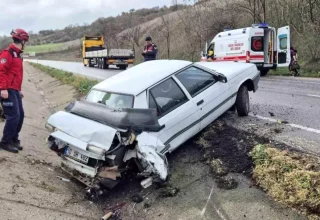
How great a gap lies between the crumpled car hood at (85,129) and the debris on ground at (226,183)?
1456mm

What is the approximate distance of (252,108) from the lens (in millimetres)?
8305

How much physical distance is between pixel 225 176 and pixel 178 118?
1112 millimetres

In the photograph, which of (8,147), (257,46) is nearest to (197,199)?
(8,147)

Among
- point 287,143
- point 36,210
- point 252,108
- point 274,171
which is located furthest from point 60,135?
point 252,108

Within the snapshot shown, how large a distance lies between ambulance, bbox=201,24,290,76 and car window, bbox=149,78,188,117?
42.1ft

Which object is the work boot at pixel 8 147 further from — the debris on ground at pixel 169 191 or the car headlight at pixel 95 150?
the debris on ground at pixel 169 191

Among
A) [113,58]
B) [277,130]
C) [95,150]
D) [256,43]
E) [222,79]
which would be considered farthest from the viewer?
[113,58]

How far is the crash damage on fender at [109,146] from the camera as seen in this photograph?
475 centimetres

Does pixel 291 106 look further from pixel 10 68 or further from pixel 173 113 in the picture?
pixel 10 68

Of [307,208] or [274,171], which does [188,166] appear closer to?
[274,171]

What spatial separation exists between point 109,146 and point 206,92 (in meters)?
2.14

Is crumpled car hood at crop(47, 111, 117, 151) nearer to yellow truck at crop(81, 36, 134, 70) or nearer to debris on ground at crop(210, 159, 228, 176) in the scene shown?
debris on ground at crop(210, 159, 228, 176)

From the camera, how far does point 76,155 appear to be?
5199 millimetres

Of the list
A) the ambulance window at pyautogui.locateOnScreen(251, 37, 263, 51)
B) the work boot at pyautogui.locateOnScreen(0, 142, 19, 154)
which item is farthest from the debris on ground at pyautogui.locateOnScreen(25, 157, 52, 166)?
the ambulance window at pyautogui.locateOnScreen(251, 37, 263, 51)
